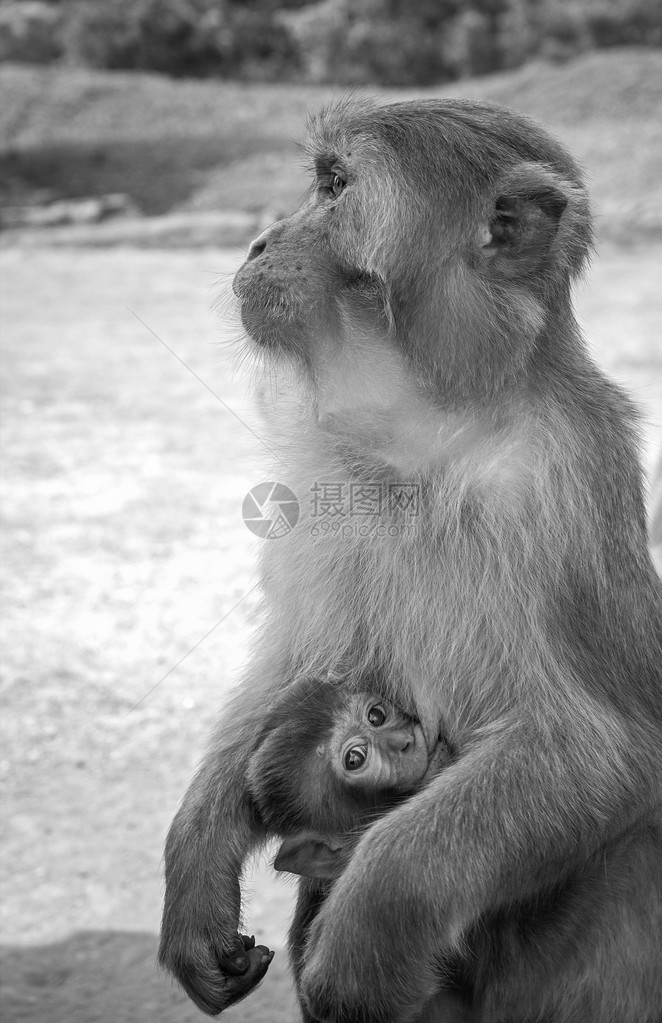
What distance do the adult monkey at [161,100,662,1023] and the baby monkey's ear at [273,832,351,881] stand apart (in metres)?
0.12

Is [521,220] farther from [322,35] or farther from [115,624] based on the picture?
[322,35]

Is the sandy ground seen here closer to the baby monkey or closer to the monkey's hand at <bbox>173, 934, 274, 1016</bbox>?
the baby monkey

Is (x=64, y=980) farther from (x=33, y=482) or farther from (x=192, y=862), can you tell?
(x=33, y=482)

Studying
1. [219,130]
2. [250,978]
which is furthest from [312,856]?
[219,130]

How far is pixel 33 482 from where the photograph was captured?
680 cm

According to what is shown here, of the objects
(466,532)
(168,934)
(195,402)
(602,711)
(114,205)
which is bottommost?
(114,205)

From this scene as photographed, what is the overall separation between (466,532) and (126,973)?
1.75 m

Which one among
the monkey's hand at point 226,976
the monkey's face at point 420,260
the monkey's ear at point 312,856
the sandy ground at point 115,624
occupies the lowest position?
the sandy ground at point 115,624

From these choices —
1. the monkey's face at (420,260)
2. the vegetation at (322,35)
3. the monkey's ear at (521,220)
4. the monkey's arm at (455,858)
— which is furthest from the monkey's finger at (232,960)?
the vegetation at (322,35)

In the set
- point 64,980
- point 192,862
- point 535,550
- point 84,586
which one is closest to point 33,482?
point 84,586

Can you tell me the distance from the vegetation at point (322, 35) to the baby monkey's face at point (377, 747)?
1786cm

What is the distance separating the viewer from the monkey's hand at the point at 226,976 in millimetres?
2414

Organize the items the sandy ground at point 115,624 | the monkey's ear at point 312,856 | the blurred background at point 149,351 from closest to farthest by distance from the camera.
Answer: the monkey's ear at point 312,856
the sandy ground at point 115,624
the blurred background at point 149,351

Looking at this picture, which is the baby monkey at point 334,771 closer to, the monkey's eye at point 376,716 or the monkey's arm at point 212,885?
the monkey's eye at point 376,716
